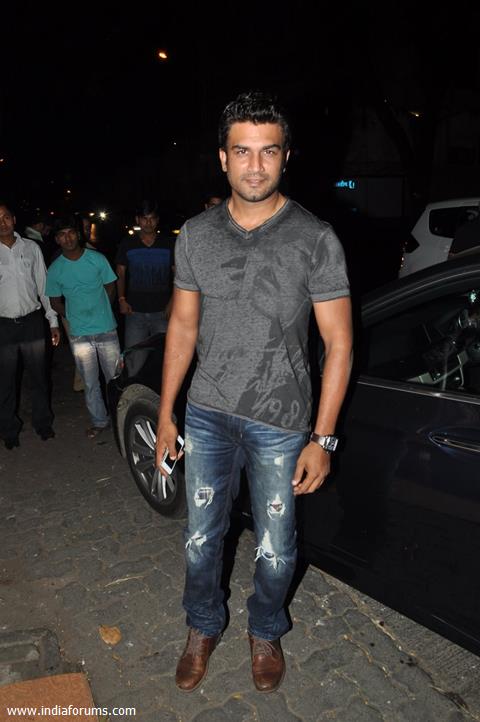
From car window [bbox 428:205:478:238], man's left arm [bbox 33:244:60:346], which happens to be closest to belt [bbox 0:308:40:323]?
man's left arm [bbox 33:244:60:346]

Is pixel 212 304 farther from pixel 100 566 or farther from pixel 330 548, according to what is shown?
pixel 100 566

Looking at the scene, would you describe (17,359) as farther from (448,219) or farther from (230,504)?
(448,219)

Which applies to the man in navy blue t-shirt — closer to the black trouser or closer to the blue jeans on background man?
the blue jeans on background man

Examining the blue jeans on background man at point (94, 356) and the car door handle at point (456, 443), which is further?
the blue jeans on background man at point (94, 356)

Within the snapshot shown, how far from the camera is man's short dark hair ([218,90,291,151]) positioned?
1.98 metres

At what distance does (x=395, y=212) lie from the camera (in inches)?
965

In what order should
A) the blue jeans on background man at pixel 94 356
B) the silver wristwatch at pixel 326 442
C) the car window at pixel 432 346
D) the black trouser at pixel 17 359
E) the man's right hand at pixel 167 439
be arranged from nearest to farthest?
the silver wristwatch at pixel 326 442
the man's right hand at pixel 167 439
the car window at pixel 432 346
the black trouser at pixel 17 359
the blue jeans on background man at pixel 94 356

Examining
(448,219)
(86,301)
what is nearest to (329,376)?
(86,301)

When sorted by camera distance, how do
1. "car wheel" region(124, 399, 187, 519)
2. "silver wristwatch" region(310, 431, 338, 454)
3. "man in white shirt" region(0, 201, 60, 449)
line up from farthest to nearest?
"man in white shirt" region(0, 201, 60, 449) → "car wheel" region(124, 399, 187, 519) → "silver wristwatch" region(310, 431, 338, 454)

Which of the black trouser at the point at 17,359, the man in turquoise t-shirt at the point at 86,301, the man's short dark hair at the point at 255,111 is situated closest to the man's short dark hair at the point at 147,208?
the man in turquoise t-shirt at the point at 86,301

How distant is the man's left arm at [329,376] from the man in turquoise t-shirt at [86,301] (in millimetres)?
3048

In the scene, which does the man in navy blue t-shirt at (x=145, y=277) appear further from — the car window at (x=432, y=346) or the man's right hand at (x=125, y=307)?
the car window at (x=432, y=346)

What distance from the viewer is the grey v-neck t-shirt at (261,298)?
1985 mm

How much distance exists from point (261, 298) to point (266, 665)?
1557 mm
